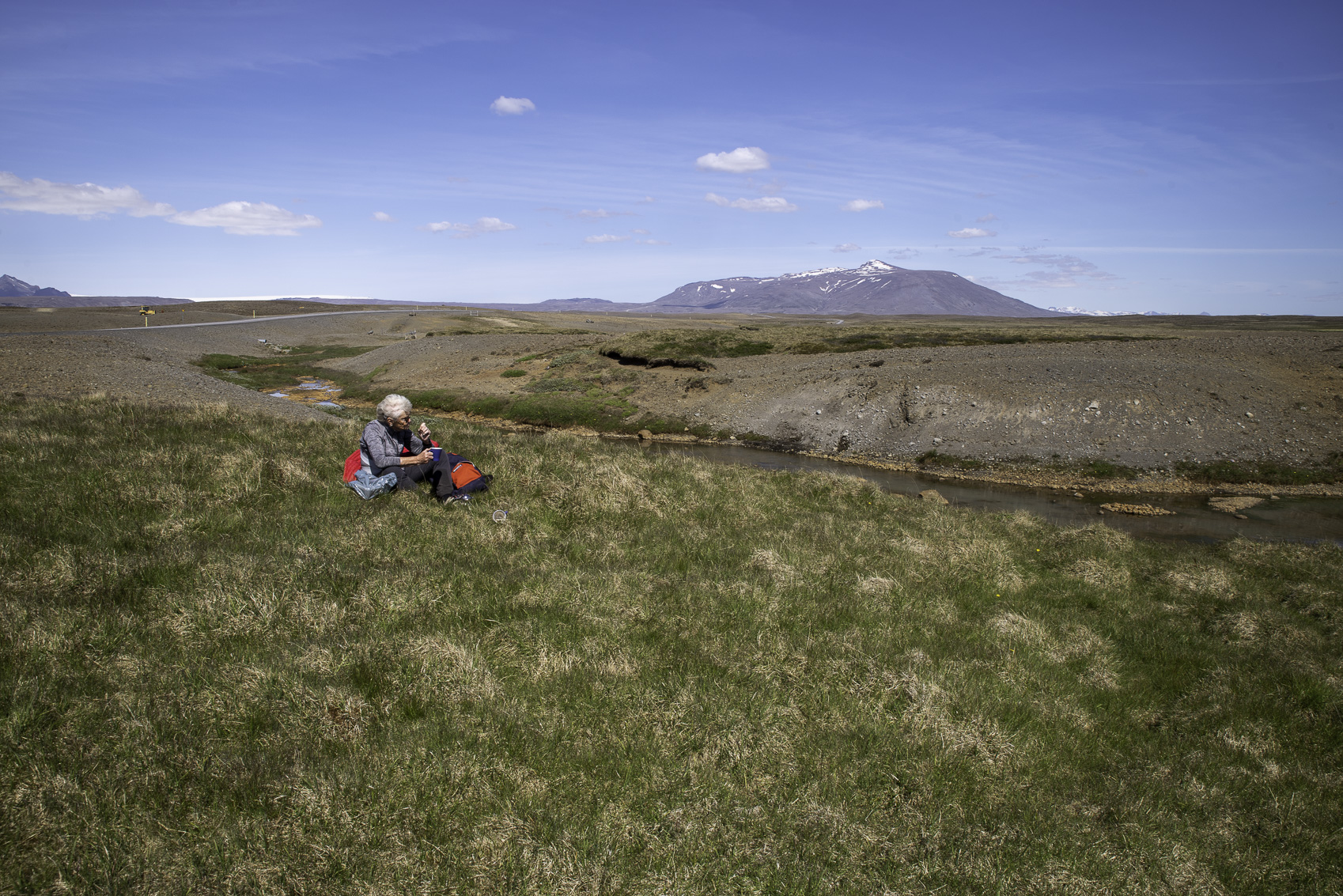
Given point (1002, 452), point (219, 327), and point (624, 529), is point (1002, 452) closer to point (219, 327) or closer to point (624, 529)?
point (624, 529)

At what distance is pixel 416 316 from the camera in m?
103

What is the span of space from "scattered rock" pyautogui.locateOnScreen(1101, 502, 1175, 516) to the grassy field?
1369cm

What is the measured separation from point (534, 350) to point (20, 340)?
32922mm

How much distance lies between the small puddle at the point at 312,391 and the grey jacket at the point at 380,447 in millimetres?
35182

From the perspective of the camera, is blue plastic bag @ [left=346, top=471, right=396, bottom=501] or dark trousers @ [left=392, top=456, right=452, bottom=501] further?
dark trousers @ [left=392, top=456, right=452, bottom=501]

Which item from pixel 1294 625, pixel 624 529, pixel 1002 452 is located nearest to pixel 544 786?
pixel 624 529

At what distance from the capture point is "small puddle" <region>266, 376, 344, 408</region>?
44656mm

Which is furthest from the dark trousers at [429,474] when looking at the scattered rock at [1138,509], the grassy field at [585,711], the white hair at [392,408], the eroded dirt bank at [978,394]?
the scattered rock at [1138,509]

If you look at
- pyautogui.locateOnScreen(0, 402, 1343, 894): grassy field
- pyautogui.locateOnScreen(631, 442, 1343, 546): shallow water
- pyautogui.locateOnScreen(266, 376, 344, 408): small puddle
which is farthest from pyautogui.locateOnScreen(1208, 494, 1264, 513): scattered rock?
pyautogui.locateOnScreen(266, 376, 344, 408): small puddle

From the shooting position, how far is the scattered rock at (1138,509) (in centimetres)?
2394

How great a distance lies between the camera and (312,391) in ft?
158

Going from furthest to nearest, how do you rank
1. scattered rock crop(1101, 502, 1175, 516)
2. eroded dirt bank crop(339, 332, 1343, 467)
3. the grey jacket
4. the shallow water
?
eroded dirt bank crop(339, 332, 1343, 467) → scattered rock crop(1101, 502, 1175, 516) → the shallow water → the grey jacket

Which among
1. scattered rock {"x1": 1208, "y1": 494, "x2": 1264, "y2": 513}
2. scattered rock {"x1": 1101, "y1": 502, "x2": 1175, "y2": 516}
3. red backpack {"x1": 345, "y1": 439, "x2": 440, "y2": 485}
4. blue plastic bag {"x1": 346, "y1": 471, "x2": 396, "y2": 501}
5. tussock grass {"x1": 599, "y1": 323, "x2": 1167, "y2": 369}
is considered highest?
tussock grass {"x1": 599, "y1": 323, "x2": 1167, "y2": 369}

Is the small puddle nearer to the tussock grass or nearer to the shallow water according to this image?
the tussock grass
